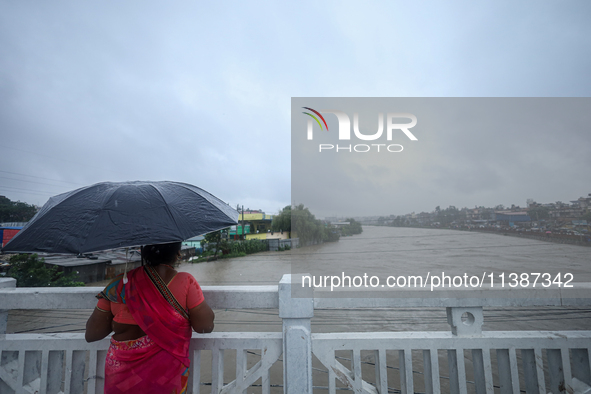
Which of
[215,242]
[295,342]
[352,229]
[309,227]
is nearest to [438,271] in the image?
[352,229]

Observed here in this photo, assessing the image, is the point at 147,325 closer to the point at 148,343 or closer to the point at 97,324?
the point at 148,343

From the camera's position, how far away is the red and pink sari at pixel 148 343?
1.16m

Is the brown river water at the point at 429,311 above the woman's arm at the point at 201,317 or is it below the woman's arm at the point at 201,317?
below

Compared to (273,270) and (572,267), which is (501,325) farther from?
(273,270)

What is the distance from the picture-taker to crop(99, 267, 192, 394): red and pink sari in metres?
1.16

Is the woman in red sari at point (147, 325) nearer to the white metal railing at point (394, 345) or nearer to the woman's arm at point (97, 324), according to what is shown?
the woman's arm at point (97, 324)

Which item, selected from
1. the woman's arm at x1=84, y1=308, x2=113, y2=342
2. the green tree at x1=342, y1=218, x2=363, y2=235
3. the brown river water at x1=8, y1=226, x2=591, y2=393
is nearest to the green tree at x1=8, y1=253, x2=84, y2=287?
the brown river water at x1=8, y1=226, x2=591, y2=393

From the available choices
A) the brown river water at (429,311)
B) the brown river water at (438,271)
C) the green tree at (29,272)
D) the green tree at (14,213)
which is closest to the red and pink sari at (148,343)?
the brown river water at (429,311)

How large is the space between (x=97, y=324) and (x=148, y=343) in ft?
0.81

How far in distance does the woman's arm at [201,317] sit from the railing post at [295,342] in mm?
363

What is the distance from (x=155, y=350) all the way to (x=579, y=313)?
43.6 ft

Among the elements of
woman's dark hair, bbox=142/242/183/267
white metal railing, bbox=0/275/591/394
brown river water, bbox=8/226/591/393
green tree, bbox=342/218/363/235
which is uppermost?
woman's dark hair, bbox=142/242/183/267

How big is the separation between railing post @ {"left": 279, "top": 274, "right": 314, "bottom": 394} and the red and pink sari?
502 millimetres

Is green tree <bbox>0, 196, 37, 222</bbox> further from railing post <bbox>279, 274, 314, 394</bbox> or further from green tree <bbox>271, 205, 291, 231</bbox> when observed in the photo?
railing post <bbox>279, 274, 314, 394</bbox>
